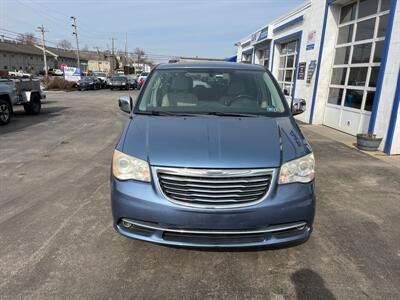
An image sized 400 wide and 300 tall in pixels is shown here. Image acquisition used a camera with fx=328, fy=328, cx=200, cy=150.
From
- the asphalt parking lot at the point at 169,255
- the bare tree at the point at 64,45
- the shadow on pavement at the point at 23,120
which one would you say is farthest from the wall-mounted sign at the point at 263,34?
the bare tree at the point at 64,45

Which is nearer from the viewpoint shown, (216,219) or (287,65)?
(216,219)

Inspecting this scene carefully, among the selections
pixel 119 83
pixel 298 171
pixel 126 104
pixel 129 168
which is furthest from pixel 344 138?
pixel 119 83

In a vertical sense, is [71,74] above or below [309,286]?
above

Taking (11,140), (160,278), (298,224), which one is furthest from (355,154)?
(11,140)

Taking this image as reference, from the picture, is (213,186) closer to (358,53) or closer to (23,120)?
(358,53)

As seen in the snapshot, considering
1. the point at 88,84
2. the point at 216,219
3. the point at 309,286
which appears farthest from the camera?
the point at 88,84

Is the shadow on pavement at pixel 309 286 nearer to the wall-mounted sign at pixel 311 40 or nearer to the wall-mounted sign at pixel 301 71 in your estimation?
the wall-mounted sign at pixel 311 40

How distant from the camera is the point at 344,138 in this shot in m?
9.41

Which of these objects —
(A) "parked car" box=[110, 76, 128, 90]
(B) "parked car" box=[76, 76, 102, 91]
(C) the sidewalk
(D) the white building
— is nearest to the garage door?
(D) the white building

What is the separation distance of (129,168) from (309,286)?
180 centimetres

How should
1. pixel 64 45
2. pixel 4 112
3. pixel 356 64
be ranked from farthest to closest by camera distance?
pixel 64 45
pixel 4 112
pixel 356 64

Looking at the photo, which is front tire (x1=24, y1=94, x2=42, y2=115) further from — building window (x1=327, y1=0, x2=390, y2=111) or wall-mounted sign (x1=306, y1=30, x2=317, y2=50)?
building window (x1=327, y1=0, x2=390, y2=111)

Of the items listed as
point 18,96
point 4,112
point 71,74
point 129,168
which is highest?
point 129,168

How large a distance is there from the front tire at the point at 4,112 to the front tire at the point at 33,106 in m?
2.13
